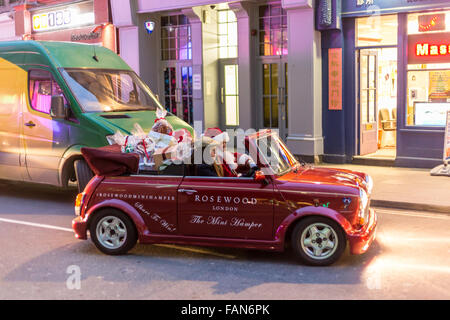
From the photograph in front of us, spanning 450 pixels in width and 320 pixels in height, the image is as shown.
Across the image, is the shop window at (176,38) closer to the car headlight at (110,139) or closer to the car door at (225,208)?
the car headlight at (110,139)

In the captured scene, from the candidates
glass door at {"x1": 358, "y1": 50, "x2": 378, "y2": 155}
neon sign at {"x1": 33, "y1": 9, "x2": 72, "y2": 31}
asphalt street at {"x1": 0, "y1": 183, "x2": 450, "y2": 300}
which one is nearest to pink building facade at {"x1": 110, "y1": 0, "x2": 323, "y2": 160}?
glass door at {"x1": 358, "y1": 50, "x2": 378, "y2": 155}

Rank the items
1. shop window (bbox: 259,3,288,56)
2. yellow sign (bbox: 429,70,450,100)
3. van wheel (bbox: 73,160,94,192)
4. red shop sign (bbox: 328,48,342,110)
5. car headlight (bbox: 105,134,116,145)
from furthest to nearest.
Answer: shop window (bbox: 259,3,288,56), red shop sign (bbox: 328,48,342,110), yellow sign (bbox: 429,70,450,100), van wheel (bbox: 73,160,94,192), car headlight (bbox: 105,134,116,145)

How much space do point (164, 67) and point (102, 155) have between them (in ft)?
37.7

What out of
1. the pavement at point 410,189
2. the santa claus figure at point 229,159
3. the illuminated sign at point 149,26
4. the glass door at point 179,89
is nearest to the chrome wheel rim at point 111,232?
the santa claus figure at point 229,159

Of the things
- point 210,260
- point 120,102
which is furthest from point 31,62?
point 210,260

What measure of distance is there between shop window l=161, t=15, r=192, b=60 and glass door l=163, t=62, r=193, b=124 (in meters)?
0.29

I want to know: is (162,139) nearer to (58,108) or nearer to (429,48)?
(58,108)

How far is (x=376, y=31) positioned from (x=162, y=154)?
28.1 feet

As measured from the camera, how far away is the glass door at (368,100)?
48.0 ft

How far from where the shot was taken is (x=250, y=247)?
6.79 m

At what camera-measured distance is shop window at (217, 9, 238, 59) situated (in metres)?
17.2

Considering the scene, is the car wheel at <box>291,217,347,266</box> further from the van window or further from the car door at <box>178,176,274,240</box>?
the van window

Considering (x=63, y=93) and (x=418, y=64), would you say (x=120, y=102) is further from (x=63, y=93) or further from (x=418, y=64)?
(x=418, y=64)
